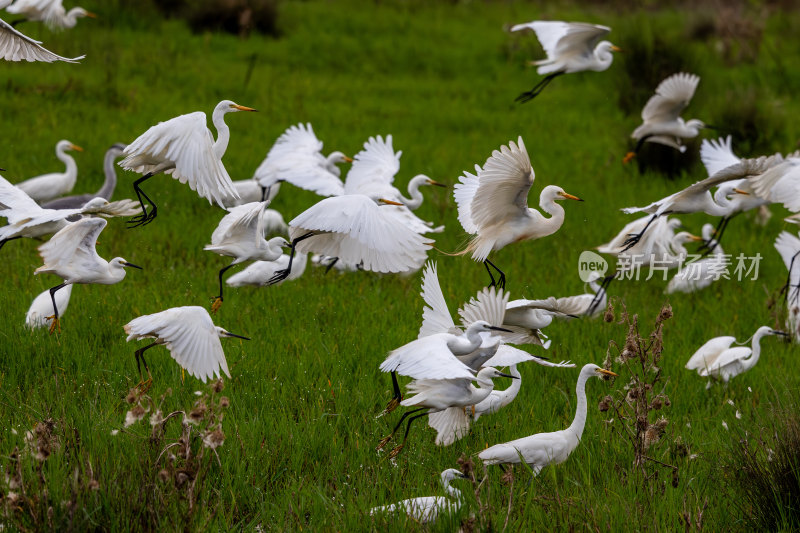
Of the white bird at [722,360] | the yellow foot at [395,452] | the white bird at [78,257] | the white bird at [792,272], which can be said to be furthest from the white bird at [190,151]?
the white bird at [792,272]

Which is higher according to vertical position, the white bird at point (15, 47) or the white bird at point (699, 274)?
the white bird at point (15, 47)

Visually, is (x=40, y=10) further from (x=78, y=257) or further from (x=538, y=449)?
(x=538, y=449)

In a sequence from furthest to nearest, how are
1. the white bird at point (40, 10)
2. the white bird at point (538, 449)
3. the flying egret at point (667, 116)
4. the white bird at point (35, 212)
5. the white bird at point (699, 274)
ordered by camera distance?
the white bird at point (40, 10), the flying egret at point (667, 116), the white bird at point (699, 274), the white bird at point (35, 212), the white bird at point (538, 449)

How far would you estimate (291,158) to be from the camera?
782 cm

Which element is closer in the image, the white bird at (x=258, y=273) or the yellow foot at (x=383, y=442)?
the yellow foot at (x=383, y=442)

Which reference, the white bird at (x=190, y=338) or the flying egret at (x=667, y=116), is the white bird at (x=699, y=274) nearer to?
the flying egret at (x=667, y=116)

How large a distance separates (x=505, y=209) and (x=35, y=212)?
2.49m

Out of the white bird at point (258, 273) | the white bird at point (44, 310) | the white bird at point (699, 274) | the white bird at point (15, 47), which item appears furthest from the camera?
the white bird at point (699, 274)

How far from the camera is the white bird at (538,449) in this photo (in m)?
4.29

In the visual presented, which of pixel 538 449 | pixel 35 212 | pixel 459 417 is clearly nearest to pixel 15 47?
pixel 35 212

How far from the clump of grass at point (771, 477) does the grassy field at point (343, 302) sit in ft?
0.22

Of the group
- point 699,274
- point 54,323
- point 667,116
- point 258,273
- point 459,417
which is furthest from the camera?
point 667,116

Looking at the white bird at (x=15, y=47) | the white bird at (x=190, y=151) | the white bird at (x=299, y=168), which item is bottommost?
the white bird at (x=299, y=168)

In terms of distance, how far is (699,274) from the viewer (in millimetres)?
7766
